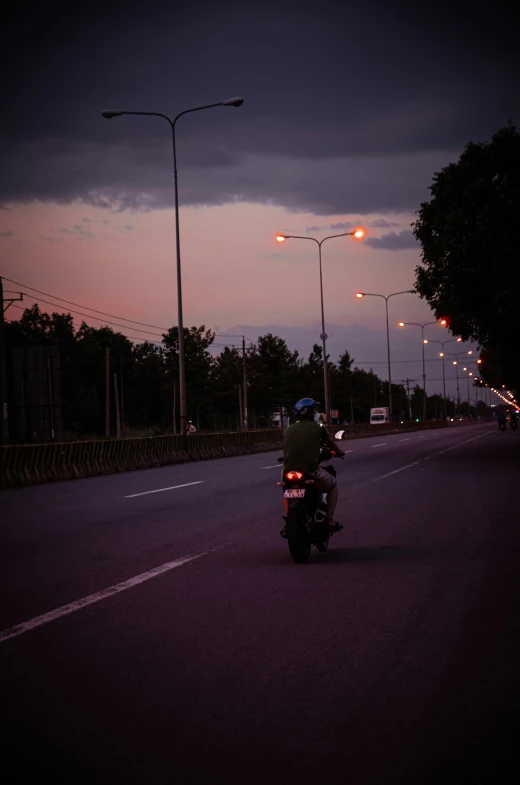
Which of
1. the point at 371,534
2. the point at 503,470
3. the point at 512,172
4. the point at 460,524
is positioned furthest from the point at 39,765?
the point at 512,172

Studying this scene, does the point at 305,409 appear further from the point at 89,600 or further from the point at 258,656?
the point at 258,656

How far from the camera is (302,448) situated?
9.08 m

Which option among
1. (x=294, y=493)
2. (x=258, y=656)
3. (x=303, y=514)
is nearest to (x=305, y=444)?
(x=294, y=493)

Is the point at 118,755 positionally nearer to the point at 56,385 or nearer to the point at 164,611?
the point at 164,611

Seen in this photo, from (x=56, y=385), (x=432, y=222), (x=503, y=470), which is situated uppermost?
(x=432, y=222)

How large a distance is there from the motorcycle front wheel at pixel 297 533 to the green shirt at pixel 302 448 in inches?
17.6

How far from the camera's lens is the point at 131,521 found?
12.8m

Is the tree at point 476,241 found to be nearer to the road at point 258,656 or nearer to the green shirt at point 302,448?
the road at point 258,656

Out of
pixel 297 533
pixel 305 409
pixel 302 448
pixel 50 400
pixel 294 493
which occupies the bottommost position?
pixel 297 533

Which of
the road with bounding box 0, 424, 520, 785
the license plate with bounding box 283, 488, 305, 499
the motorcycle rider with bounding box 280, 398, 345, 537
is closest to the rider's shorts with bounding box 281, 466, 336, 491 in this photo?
the motorcycle rider with bounding box 280, 398, 345, 537

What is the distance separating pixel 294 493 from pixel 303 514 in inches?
8.9

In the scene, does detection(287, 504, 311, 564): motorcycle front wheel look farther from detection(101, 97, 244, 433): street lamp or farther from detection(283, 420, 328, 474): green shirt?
detection(101, 97, 244, 433): street lamp

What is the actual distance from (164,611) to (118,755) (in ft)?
9.33

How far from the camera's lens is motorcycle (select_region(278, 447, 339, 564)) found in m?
8.70
